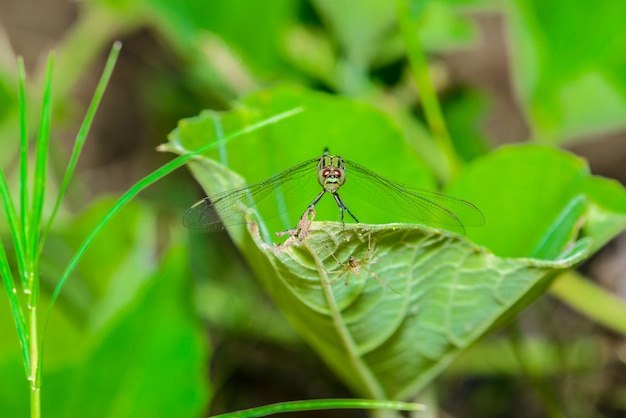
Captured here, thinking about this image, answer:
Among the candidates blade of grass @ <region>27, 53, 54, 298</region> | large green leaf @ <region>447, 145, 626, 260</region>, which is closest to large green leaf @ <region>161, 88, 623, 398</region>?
large green leaf @ <region>447, 145, 626, 260</region>

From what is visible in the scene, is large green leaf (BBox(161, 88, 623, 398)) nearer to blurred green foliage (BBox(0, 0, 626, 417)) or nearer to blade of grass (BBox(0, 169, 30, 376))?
blurred green foliage (BBox(0, 0, 626, 417))

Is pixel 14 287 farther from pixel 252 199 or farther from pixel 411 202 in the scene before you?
pixel 411 202

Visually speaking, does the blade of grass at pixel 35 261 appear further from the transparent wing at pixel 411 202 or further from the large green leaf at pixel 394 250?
the transparent wing at pixel 411 202

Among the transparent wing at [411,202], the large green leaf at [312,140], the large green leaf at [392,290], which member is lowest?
the large green leaf at [392,290]

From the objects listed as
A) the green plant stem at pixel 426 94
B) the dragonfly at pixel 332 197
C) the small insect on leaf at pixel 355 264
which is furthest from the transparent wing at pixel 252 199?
the green plant stem at pixel 426 94

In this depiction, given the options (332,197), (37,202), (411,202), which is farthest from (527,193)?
(37,202)
